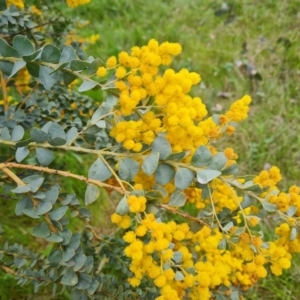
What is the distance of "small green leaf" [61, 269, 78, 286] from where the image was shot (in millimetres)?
1028

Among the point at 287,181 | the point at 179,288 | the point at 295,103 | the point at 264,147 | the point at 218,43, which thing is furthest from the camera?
the point at 218,43

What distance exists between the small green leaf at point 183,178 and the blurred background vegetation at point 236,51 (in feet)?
3.46

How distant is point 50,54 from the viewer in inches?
36.4

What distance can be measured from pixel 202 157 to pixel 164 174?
9 centimetres

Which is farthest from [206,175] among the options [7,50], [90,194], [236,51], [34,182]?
[236,51]

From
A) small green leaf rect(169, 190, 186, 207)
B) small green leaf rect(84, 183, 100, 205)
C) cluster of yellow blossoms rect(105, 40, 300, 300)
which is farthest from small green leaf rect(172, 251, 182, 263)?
small green leaf rect(84, 183, 100, 205)

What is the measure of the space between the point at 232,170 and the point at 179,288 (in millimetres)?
326

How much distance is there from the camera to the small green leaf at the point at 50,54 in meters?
0.91

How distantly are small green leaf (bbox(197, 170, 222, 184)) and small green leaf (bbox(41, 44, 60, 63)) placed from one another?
38 centimetres

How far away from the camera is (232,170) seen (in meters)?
0.94

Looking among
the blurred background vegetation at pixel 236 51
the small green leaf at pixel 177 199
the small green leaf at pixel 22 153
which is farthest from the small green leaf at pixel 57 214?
the blurred background vegetation at pixel 236 51

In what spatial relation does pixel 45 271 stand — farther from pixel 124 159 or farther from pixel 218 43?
pixel 218 43

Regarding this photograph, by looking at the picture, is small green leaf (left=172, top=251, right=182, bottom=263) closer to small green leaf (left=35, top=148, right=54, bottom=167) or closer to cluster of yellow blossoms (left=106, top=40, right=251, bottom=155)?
cluster of yellow blossoms (left=106, top=40, right=251, bottom=155)

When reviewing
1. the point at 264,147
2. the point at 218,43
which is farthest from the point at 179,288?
the point at 218,43
